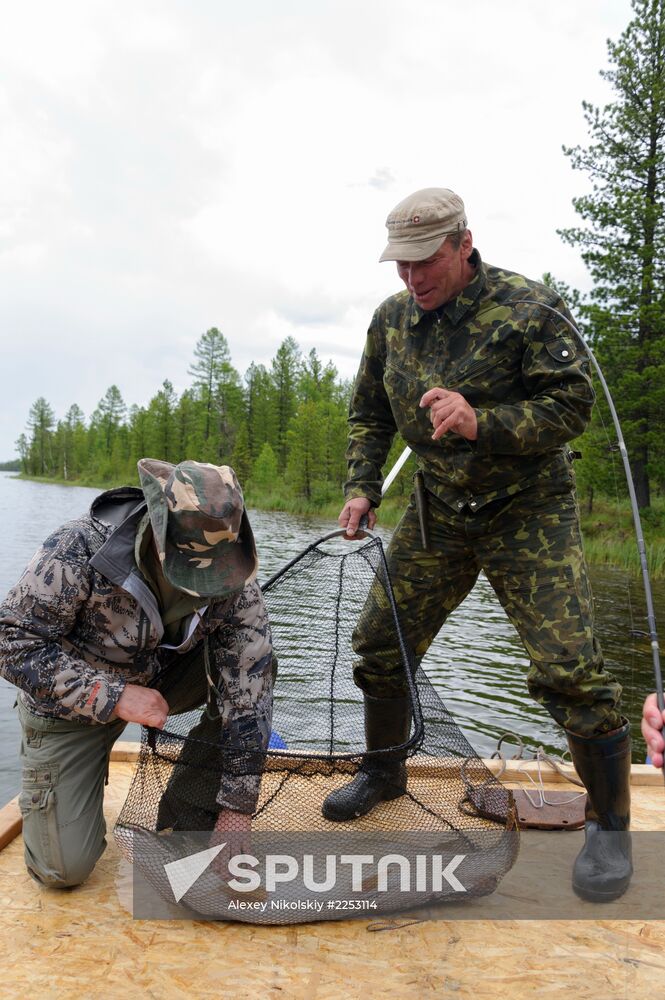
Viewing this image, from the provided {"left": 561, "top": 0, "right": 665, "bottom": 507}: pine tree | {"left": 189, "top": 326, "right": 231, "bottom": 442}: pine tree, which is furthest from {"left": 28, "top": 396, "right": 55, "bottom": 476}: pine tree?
{"left": 561, "top": 0, "right": 665, "bottom": 507}: pine tree

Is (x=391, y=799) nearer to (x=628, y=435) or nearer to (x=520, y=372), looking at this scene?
(x=520, y=372)

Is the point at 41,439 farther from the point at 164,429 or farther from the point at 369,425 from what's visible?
the point at 369,425

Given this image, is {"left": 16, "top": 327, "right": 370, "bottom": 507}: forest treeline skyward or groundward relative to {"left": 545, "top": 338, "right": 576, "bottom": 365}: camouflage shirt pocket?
skyward

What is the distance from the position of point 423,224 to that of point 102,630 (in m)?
1.82

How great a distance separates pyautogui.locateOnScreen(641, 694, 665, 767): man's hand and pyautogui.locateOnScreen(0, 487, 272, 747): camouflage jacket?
1286 millimetres

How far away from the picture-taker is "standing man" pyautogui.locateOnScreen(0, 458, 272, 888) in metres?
2.45

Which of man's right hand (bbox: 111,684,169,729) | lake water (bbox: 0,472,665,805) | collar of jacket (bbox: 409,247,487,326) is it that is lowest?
lake water (bbox: 0,472,665,805)

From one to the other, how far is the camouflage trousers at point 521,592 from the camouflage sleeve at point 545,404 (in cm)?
25

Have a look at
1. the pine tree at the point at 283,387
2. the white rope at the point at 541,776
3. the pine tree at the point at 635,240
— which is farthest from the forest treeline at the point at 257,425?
the white rope at the point at 541,776

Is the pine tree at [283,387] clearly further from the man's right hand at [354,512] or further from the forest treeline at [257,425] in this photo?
the man's right hand at [354,512]

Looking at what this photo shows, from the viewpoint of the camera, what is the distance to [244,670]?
276 cm

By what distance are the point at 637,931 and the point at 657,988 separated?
304mm

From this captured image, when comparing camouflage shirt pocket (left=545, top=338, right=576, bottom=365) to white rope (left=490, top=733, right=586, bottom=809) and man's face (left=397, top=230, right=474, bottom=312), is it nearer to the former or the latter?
man's face (left=397, top=230, right=474, bottom=312)

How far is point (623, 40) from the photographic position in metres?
22.7
